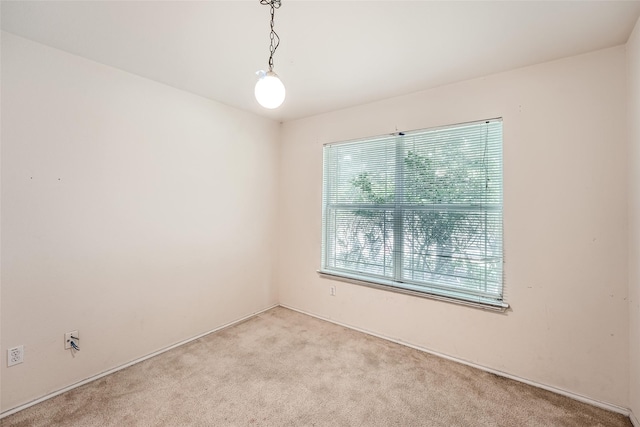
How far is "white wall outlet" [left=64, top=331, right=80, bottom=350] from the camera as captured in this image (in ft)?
6.66

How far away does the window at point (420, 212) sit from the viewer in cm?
237

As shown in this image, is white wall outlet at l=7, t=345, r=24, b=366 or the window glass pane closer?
white wall outlet at l=7, t=345, r=24, b=366

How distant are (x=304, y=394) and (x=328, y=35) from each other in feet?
8.24

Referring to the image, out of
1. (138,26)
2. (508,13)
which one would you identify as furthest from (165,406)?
(508,13)

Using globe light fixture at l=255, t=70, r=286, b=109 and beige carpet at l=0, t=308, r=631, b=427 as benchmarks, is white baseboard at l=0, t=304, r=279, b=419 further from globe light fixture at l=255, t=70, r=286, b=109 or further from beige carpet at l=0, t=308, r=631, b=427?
globe light fixture at l=255, t=70, r=286, b=109

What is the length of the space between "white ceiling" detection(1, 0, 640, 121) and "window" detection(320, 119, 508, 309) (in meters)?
0.63

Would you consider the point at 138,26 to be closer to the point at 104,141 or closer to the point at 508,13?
the point at 104,141

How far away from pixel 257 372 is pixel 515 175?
2646mm

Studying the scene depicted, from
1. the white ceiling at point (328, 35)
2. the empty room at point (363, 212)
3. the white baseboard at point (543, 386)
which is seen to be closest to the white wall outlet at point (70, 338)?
the empty room at point (363, 212)

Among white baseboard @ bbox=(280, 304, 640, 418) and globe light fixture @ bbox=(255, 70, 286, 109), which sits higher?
globe light fixture @ bbox=(255, 70, 286, 109)

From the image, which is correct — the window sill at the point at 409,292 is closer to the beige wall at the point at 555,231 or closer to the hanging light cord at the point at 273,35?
the beige wall at the point at 555,231

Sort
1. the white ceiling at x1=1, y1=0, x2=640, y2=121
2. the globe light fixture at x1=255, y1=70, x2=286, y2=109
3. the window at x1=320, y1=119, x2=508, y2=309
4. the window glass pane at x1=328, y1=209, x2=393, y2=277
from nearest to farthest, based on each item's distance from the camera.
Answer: the globe light fixture at x1=255, y1=70, x2=286, y2=109
the white ceiling at x1=1, y1=0, x2=640, y2=121
the window at x1=320, y1=119, x2=508, y2=309
the window glass pane at x1=328, y1=209, x2=393, y2=277

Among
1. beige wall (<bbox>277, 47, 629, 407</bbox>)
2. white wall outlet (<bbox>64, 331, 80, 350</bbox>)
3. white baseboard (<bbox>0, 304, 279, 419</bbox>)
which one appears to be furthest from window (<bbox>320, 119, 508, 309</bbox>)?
white wall outlet (<bbox>64, 331, 80, 350</bbox>)

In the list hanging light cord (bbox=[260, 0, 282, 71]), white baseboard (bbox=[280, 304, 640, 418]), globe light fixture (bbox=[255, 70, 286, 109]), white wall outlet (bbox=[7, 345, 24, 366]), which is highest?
hanging light cord (bbox=[260, 0, 282, 71])
